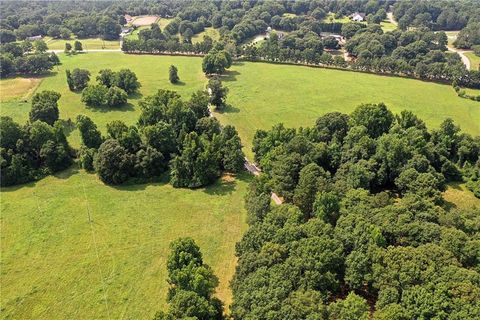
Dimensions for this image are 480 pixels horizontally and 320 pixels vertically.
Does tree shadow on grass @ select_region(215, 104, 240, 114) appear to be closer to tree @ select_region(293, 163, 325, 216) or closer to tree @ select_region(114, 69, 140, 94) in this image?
tree @ select_region(114, 69, 140, 94)

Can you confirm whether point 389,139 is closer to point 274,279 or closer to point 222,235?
point 222,235

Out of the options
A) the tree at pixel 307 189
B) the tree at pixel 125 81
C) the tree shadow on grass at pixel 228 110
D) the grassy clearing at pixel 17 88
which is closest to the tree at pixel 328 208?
the tree at pixel 307 189

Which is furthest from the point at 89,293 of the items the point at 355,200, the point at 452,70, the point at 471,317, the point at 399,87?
the point at 452,70

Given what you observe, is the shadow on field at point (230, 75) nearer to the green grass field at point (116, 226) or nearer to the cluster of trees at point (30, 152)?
the green grass field at point (116, 226)

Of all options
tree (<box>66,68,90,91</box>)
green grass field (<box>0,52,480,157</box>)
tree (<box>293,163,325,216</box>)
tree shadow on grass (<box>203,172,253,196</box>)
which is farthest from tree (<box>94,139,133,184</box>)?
tree (<box>66,68,90,91</box>)

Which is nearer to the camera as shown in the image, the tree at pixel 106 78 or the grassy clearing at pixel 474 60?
the tree at pixel 106 78

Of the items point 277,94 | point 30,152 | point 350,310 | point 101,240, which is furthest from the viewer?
point 277,94

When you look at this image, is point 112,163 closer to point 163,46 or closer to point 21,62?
point 21,62

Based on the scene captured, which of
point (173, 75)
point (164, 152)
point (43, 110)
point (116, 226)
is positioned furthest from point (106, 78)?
point (116, 226)
